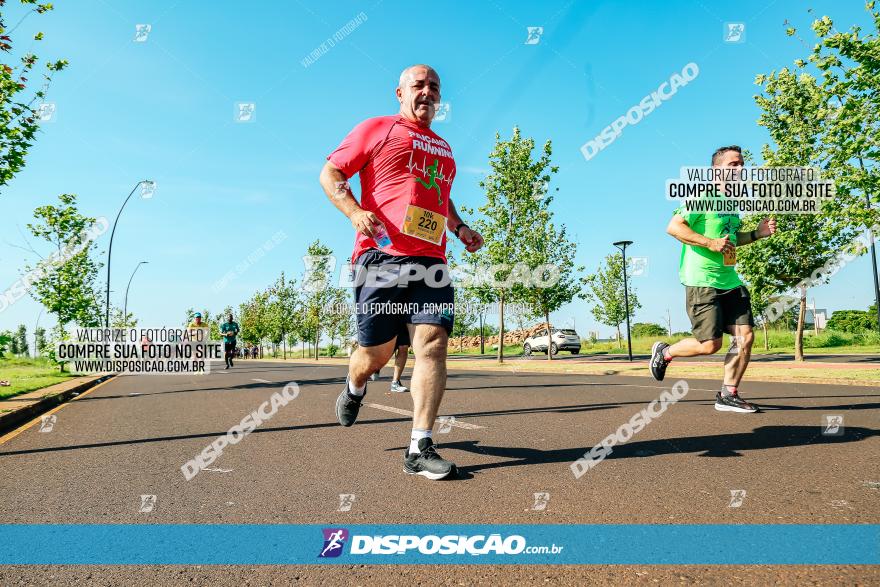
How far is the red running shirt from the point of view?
3.58m

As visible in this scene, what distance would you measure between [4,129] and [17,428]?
221 inches

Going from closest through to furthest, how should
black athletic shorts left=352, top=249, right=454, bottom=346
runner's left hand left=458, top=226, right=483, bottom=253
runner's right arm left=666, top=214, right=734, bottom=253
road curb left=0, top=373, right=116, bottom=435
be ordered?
black athletic shorts left=352, top=249, right=454, bottom=346 < runner's left hand left=458, top=226, right=483, bottom=253 < runner's right arm left=666, top=214, right=734, bottom=253 < road curb left=0, top=373, right=116, bottom=435

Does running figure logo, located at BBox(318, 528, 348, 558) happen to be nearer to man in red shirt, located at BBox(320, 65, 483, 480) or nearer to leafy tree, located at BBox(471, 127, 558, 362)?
man in red shirt, located at BBox(320, 65, 483, 480)

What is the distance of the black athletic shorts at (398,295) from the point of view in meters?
3.51

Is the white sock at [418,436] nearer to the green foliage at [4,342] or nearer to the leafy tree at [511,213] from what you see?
the green foliage at [4,342]

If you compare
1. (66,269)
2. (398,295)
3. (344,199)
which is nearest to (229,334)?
(66,269)

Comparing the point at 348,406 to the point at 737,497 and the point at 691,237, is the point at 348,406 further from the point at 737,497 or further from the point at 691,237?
the point at 691,237

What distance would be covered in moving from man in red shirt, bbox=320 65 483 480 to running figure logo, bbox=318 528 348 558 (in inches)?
40.1

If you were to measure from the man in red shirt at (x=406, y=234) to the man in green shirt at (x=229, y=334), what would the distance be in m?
19.5

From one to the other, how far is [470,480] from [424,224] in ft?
5.22

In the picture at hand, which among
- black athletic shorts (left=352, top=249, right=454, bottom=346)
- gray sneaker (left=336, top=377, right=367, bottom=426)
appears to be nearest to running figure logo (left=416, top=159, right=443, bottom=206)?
black athletic shorts (left=352, top=249, right=454, bottom=346)


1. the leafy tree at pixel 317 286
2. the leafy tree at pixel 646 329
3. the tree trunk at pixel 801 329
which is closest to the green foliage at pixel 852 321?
the leafy tree at pixel 646 329

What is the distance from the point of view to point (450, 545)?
2174 millimetres

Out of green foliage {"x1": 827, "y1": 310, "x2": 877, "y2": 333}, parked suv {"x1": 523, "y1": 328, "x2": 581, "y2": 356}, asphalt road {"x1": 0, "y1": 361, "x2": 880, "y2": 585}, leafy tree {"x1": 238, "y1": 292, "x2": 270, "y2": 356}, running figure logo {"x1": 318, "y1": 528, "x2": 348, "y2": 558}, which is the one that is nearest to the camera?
asphalt road {"x1": 0, "y1": 361, "x2": 880, "y2": 585}
